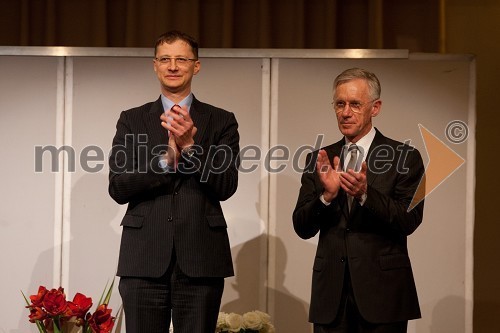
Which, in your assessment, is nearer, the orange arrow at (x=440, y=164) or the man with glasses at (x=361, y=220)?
the man with glasses at (x=361, y=220)

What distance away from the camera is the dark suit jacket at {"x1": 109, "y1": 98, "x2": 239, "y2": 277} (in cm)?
268

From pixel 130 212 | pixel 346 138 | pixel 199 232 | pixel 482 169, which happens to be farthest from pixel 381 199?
pixel 482 169

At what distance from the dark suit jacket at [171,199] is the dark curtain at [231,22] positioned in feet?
7.65

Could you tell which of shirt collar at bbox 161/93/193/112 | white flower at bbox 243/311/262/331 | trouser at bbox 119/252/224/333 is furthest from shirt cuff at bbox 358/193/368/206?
white flower at bbox 243/311/262/331

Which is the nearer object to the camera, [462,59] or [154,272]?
[154,272]

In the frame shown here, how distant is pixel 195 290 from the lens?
2.69 m

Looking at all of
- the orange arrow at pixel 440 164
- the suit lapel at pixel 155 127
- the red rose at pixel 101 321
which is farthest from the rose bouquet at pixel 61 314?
the orange arrow at pixel 440 164

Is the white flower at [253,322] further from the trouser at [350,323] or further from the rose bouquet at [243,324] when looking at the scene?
the trouser at [350,323]

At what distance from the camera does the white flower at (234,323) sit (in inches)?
137

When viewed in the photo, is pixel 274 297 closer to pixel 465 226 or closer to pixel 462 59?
pixel 465 226

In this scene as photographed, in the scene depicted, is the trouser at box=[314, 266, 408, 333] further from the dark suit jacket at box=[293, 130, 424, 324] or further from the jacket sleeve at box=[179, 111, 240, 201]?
the jacket sleeve at box=[179, 111, 240, 201]

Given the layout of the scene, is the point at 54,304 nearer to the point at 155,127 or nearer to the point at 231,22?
the point at 155,127

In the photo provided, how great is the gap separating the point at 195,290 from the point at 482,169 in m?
2.99
